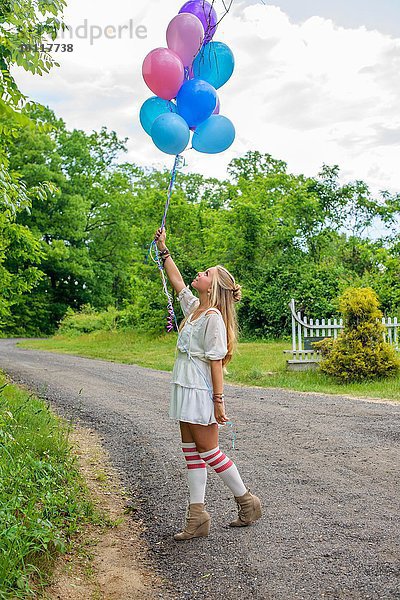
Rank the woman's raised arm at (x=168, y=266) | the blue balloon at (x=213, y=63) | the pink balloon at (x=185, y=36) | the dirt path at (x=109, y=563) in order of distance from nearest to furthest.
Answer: the dirt path at (x=109, y=563)
the woman's raised arm at (x=168, y=266)
the pink balloon at (x=185, y=36)
the blue balloon at (x=213, y=63)

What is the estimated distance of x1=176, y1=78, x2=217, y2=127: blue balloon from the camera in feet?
16.4

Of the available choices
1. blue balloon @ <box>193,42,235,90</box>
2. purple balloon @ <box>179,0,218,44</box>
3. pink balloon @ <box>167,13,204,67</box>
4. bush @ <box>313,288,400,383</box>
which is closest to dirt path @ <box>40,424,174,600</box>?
blue balloon @ <box>193,42,235,90</box>

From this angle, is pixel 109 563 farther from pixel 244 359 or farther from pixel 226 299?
pixel 244 359

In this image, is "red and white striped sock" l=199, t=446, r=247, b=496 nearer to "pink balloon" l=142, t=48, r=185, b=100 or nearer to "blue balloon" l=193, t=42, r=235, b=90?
"pink balloon" l=142, t=48, r=185, b=100

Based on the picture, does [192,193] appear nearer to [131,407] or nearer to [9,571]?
[131,407]

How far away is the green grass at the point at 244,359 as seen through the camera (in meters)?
11.6

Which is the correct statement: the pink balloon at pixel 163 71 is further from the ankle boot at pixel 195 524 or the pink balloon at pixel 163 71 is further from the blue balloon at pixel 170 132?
the ankle boot at pixel 195 524

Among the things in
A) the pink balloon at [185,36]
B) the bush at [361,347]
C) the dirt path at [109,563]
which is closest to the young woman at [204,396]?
the dirt path at [109,563]

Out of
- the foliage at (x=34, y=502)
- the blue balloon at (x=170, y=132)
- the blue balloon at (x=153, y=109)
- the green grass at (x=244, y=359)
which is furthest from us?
the green grass at (x=244, y=359)

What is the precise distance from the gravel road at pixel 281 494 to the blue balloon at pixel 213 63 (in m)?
3.25

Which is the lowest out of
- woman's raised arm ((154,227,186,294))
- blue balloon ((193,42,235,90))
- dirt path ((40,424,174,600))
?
dirt path ((40,424,174,600))

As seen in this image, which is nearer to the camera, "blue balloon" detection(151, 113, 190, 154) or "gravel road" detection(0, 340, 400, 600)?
"gravel road" detection(0, 340, 400, 600)

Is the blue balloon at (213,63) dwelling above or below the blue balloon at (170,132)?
above

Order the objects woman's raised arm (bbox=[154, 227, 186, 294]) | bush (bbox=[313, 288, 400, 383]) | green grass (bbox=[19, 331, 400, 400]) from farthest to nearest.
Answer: bush (bbox=[313, 288, 400, 383]) → green grass (bbox=[19, 331, 400, 400]) → woman's raised arm (bbox=[154, 227, 186, 294])
